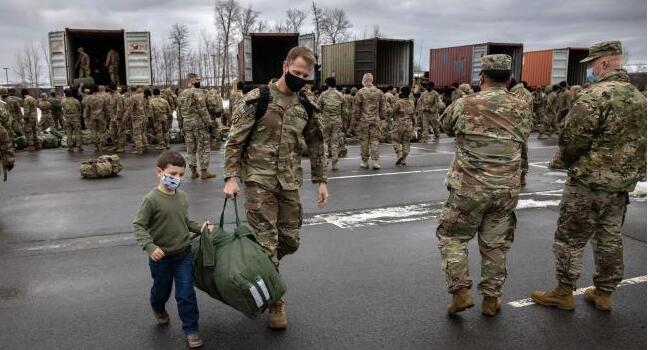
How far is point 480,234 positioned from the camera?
387cm

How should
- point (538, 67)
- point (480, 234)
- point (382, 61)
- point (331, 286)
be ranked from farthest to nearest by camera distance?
1. point (538, 67)
2. point (382, 61)
3. point (331, 286)
4. point (480, 234)

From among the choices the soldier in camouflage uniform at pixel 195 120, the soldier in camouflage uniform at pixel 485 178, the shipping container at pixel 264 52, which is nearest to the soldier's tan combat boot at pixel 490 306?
the soldier in camouflage uniform at pixel 485 178

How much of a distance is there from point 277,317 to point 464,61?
930 inches

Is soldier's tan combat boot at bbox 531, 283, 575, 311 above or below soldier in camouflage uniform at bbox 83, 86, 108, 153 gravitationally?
below

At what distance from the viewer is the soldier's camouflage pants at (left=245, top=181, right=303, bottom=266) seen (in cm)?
373

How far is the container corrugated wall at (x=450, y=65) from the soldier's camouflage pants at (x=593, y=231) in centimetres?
2215

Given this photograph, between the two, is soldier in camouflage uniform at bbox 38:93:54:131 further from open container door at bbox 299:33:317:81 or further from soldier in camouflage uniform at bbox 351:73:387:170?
soldier in camouflage uniform at bbox 351:73:387:170

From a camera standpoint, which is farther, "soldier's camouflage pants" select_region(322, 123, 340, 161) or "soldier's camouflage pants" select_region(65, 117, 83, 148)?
"soldier's camouflage pants" select_region(65, 117, 83, 148)

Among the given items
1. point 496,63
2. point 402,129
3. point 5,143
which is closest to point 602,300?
point 496,63

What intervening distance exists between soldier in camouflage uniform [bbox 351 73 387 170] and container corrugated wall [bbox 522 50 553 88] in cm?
1826

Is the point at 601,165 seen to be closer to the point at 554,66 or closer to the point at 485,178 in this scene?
the point at 485,178

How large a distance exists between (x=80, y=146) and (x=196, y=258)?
14.0 m

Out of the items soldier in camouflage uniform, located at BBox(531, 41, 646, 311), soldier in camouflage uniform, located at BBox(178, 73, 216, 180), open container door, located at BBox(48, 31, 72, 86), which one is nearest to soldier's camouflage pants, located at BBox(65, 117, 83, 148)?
open container door, located at BBox(48, 31, 72, 86)

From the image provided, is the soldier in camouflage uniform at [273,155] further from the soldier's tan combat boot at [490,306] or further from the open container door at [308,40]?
the open container door at [308,40]
